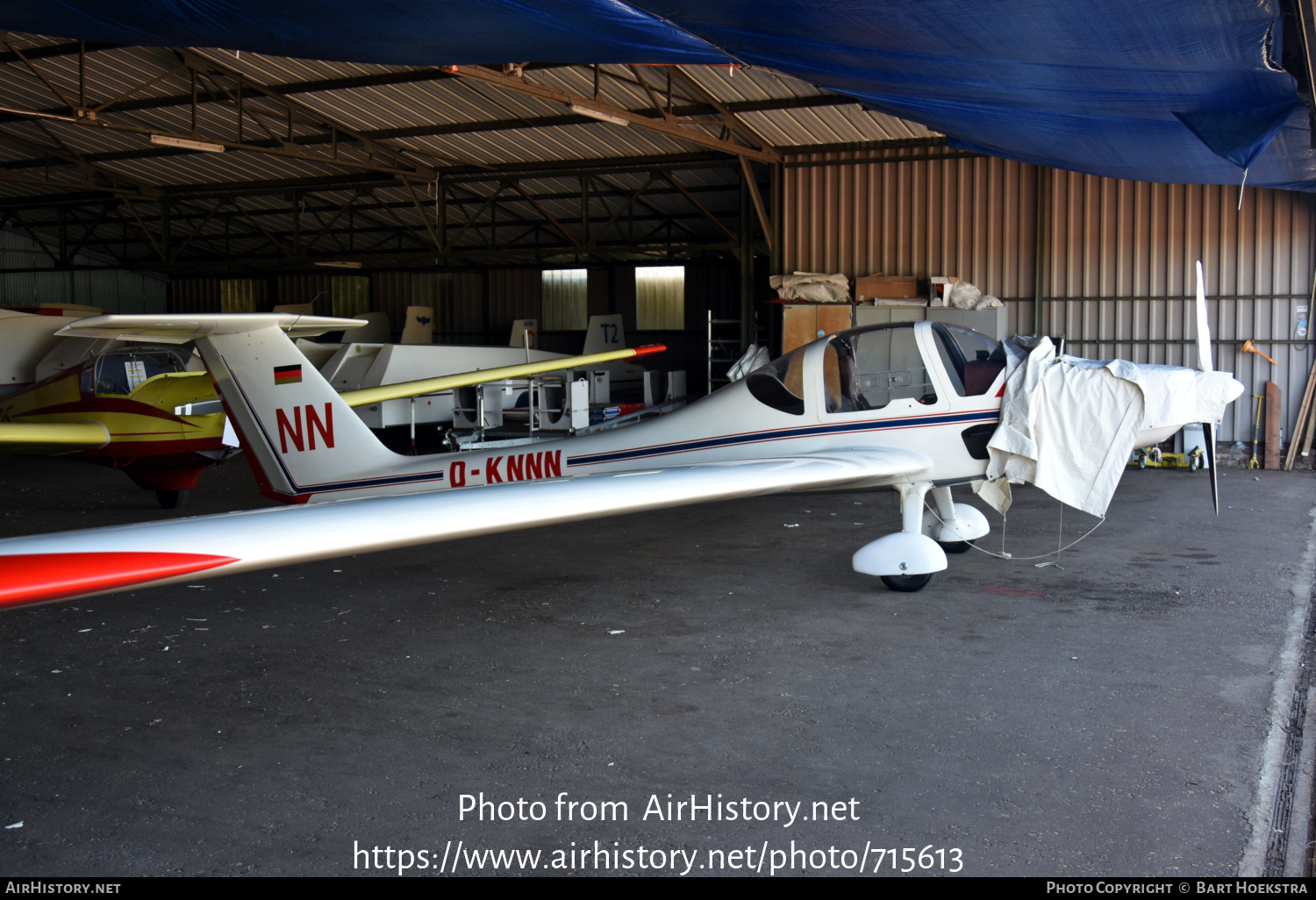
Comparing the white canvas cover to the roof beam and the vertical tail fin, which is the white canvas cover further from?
the roof beam

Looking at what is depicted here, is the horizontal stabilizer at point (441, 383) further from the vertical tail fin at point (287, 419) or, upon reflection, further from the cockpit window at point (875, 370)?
the cockpit window at point (875, 370)

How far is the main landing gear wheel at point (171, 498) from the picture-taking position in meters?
11.4

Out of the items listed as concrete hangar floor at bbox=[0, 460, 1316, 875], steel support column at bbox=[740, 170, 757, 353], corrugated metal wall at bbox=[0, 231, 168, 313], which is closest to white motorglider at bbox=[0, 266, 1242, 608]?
concrete hangar floor at bbox=[0, 460, 1316, 875]

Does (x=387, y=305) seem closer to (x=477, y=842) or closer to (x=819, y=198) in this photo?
(x=819, y=198)

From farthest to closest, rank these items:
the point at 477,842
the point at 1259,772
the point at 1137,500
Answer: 1. the point at 1137,500
2. the point at 1259,772
3. the point at 477,842

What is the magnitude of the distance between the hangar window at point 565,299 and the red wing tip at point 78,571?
25.1 m

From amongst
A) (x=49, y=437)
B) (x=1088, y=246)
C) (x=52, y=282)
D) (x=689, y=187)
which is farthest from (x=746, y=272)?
(x=52, y=282)

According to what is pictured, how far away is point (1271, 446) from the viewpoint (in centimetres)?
1424

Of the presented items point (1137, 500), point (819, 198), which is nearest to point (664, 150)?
point (819, 198)

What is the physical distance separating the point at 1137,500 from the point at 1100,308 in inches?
217

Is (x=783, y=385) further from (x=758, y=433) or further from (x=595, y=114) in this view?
(x=595, y=114)

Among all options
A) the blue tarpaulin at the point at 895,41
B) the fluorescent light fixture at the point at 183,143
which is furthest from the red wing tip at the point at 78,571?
the fluorescent light fixture at the point at 183,143

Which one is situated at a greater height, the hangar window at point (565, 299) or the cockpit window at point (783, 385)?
the hangar window at point (565, 299)

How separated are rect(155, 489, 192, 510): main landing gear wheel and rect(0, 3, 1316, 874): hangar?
1.88 ft
